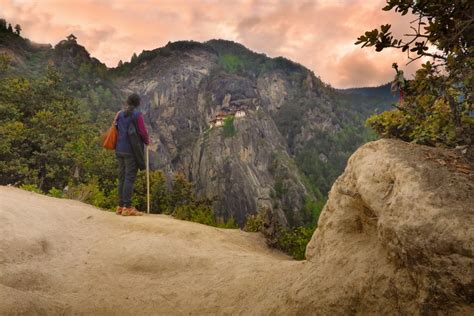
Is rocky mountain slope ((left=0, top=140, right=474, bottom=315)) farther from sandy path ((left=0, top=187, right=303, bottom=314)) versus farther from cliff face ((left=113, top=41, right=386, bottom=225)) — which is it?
cliff face ((left=113, top=41, right=386, bottom=225))

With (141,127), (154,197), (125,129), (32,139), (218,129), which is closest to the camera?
(125,129)

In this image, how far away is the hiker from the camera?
11.2 meters

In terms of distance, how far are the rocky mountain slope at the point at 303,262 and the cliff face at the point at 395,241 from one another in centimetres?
1

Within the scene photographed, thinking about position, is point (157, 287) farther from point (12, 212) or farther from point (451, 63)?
point (451, 63)

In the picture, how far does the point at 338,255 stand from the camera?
18.6ft

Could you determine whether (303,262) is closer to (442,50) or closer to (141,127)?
(442,50)

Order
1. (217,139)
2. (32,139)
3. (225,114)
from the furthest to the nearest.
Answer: (225,114)
(217,139)
(32,139)

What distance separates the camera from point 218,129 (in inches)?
5674

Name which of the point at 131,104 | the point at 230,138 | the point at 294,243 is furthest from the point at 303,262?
the point at 230,138

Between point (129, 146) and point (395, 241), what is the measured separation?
812 cm

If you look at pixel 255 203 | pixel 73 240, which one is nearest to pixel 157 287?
pixel 73 240

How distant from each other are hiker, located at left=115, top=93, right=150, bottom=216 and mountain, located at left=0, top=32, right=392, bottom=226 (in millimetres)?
74363

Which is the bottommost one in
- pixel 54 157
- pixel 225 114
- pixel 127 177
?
pixel 127 177

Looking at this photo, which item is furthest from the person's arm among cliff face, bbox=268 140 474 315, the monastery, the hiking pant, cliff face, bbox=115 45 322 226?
the monastery
